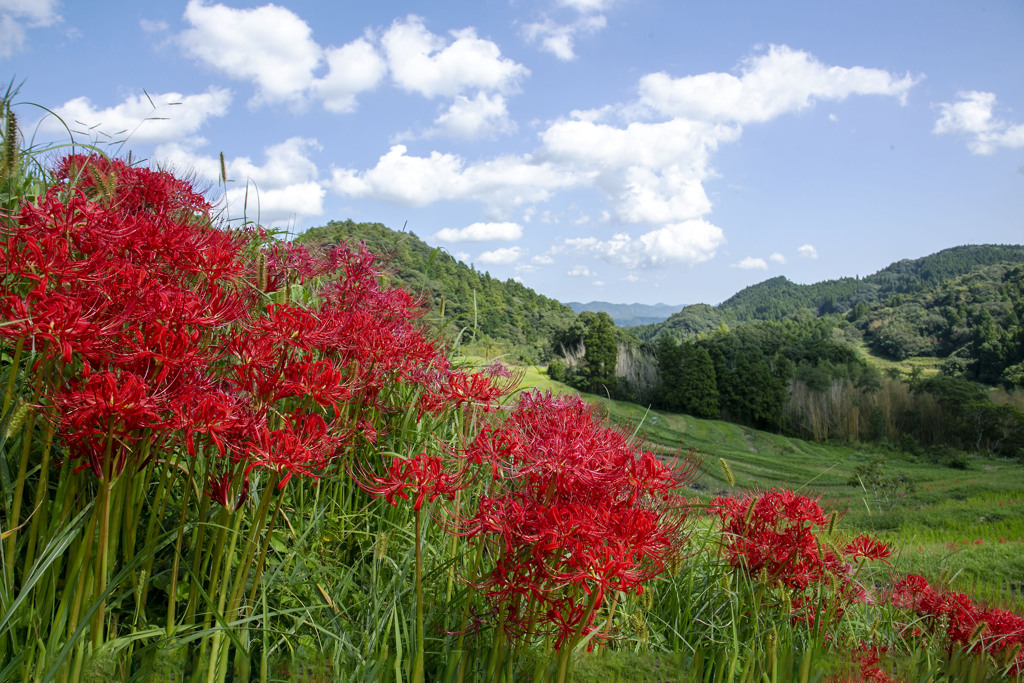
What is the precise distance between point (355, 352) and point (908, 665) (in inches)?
91.8

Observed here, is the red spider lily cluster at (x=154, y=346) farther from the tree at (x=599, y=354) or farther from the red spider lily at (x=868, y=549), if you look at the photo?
the tree at (x=599, y=354)

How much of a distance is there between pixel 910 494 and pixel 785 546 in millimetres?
18889

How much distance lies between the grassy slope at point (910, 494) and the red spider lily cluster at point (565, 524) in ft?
1.74

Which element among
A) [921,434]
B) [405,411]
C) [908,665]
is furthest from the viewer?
[921,434]

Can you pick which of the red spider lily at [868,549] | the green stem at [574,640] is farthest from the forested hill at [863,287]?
the green stem at [574,640]

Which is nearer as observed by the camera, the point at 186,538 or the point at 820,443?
the point at 186,538

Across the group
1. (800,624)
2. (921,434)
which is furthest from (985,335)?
(800,624)

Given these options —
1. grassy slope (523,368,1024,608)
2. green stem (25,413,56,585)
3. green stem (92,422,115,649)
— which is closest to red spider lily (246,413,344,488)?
green stem (92,422,115,649)

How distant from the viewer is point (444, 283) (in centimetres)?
647

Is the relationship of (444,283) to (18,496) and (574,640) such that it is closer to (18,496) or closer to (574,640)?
(18,496)

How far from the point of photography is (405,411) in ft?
9.61

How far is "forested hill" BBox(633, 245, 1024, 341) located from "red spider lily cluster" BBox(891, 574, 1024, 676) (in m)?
60.0

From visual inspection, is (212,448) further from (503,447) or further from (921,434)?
(921,434)

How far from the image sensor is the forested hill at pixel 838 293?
191 ft
